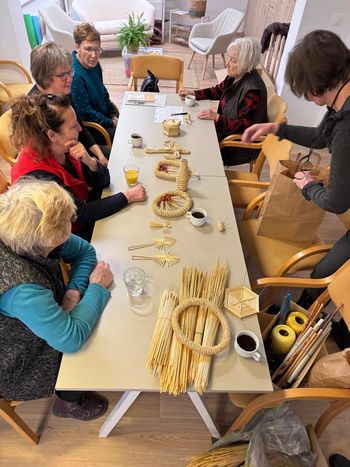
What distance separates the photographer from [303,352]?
1212 millimetres

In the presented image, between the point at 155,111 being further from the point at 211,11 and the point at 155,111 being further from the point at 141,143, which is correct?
the point at 211,11

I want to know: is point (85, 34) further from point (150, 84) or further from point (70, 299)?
point (70, 299)

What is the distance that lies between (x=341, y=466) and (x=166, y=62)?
133 inches

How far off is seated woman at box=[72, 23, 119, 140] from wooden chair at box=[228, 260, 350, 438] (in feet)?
6.65

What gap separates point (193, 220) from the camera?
1.54m

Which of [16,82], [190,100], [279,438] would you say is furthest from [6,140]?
[16,82]

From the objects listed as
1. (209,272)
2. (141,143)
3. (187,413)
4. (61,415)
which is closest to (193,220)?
(209,272)

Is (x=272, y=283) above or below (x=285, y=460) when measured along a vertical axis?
above

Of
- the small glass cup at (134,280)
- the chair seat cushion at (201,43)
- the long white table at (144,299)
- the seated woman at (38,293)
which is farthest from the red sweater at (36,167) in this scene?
the chair seat cushion at (201,43)

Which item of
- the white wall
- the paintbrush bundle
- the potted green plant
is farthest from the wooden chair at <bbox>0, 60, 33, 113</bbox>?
the paintbrush bundle

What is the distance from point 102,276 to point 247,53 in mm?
1993

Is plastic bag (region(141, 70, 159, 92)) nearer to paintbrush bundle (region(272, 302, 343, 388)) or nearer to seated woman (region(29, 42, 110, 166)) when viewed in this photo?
seated woman (region(29, 42, 110, 166))

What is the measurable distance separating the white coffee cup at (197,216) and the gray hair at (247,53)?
1.41 meters

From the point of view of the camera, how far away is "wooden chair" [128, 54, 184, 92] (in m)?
3.13
